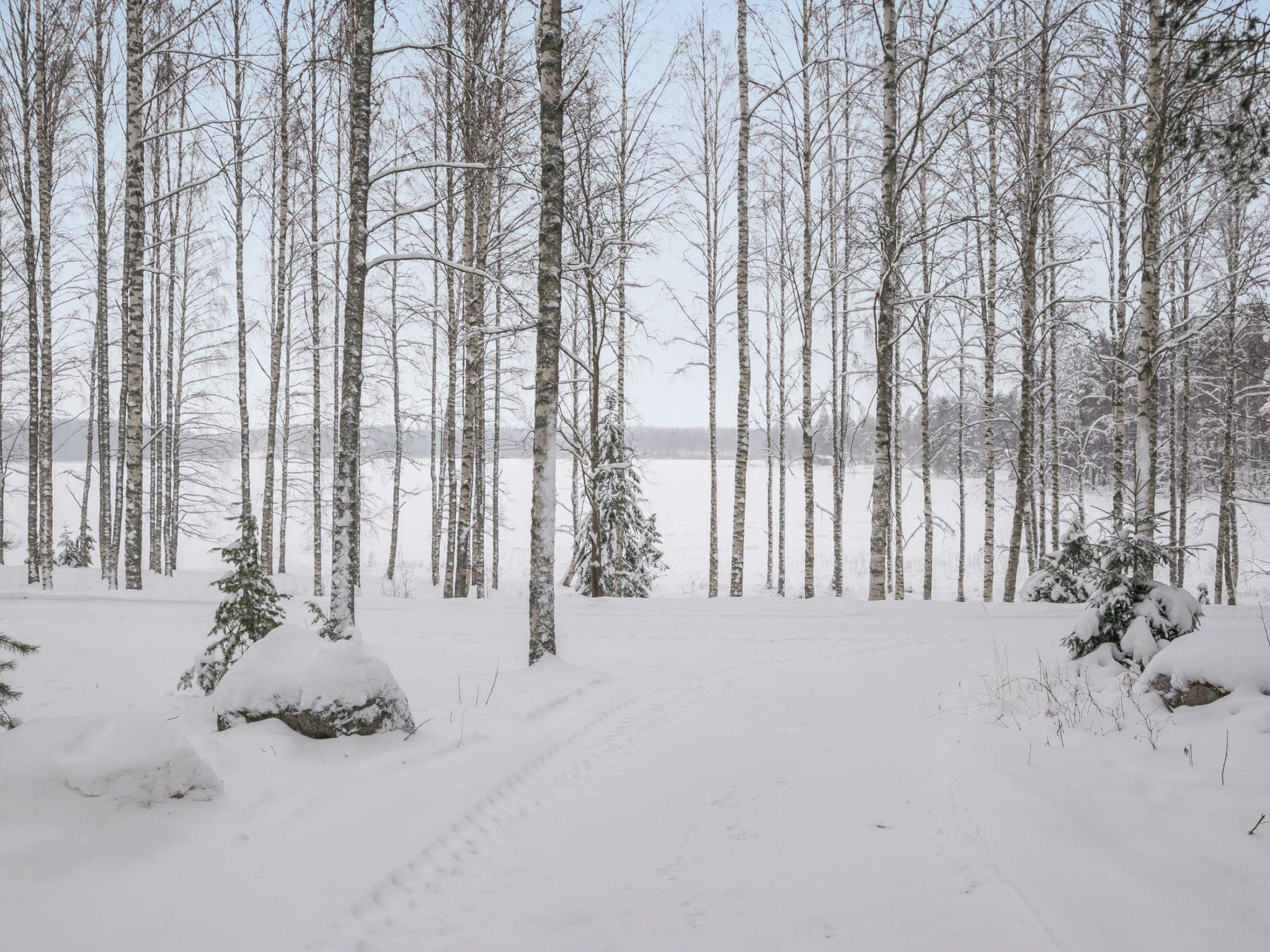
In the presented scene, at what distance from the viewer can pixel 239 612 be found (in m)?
5.77

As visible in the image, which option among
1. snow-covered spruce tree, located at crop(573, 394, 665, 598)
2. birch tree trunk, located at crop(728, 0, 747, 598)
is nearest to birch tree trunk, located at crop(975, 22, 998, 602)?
birch tree trunk, located at crop(728, 0, 747, 598)

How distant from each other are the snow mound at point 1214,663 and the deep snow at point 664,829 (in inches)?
6.0

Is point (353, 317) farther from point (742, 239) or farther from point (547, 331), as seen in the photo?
point (742, 239)

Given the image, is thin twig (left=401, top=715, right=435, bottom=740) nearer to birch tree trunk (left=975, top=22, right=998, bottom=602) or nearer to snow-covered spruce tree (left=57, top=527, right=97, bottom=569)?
birch tree trunk (left=975, top=22, right=998, bottom=602)

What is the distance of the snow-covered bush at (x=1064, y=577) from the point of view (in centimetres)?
1257

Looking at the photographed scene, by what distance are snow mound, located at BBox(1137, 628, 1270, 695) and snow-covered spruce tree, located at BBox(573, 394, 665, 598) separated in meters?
10.9

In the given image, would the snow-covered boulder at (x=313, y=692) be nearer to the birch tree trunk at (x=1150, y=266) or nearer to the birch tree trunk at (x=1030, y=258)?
the birch tree trunk at (x=1150, y=266)

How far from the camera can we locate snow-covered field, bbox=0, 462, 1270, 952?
2.71m

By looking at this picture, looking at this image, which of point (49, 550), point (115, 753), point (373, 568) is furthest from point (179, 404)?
point (115, 753)

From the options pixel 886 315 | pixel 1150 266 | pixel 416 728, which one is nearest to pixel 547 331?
pixel 416 728

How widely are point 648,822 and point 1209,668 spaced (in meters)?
4.22

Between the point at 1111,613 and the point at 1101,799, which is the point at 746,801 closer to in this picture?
the point at 1101,799

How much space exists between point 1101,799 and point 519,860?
131 inches

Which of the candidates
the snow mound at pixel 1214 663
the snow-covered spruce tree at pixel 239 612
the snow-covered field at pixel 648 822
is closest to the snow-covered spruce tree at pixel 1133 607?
the snow-covered field at pixel 648 822
